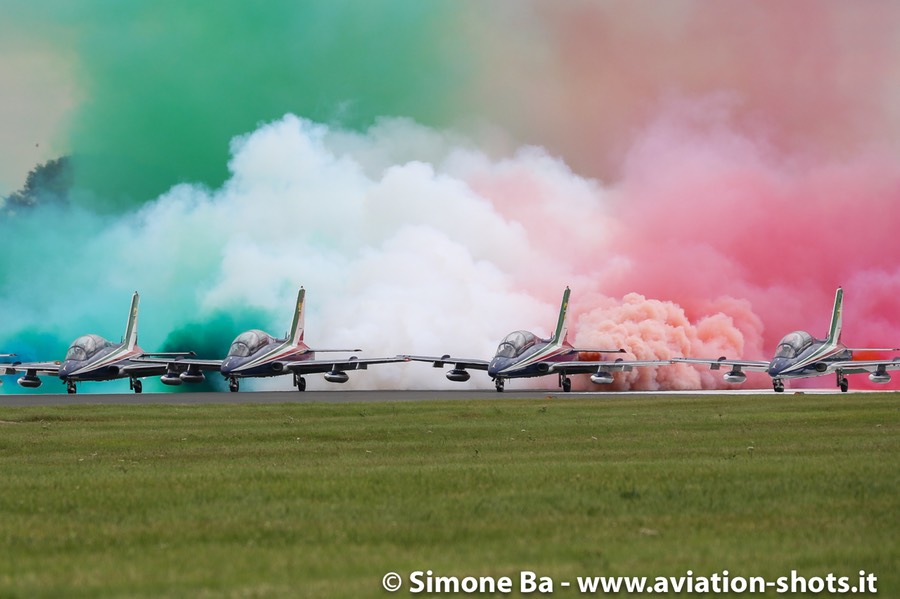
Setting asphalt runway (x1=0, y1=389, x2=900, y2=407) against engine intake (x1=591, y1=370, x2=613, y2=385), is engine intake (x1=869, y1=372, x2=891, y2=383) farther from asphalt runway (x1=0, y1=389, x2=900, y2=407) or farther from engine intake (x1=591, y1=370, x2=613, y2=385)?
engine intake (x1=591, y1=370, x2=613, y2=385)

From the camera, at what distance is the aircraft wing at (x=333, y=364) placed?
312 feet

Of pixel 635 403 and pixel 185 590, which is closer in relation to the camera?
pixel 185 590

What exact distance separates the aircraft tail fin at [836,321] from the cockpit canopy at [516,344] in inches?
798

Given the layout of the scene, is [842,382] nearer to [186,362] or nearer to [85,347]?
[186,362]

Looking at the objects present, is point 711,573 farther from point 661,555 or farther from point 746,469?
point 746,469

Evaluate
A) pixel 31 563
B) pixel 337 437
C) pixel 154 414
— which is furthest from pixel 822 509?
pixel 154 414

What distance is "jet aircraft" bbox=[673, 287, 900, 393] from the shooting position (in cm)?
8781

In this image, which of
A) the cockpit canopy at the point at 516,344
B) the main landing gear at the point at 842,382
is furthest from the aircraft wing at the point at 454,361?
the main landing gear at the point at 842,382

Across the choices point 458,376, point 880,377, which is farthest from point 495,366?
point 880,377

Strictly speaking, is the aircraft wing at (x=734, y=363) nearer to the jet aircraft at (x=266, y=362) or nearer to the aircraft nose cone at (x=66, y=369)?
the jet aircraft at (x=266, y=362)

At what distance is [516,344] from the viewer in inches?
3637

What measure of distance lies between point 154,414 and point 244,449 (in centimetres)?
1969

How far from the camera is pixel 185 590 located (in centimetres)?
1415

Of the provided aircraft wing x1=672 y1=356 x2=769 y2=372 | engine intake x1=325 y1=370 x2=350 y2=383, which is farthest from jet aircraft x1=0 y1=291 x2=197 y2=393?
aircraft wing x1=672 y1=356 x2=769 y2=372
